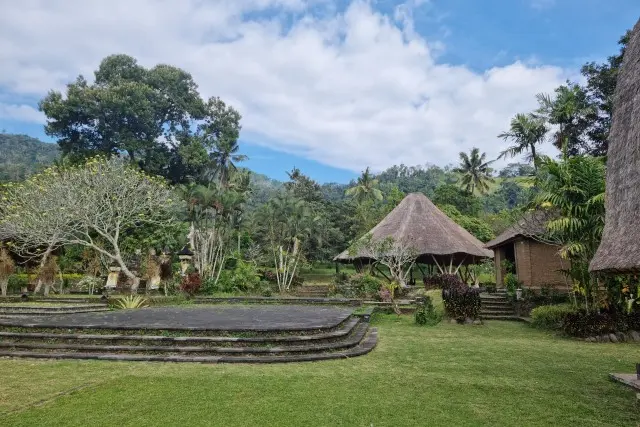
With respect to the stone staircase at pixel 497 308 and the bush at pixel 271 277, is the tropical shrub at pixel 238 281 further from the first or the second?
the stone staircase at pixel 497 308

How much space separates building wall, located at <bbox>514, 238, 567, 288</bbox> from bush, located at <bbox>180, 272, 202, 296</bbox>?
13886mm

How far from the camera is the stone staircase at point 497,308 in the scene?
600 inches

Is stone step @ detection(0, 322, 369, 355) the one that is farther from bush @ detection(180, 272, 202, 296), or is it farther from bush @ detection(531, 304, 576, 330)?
bush @ detection(180, 272, 202, 296)

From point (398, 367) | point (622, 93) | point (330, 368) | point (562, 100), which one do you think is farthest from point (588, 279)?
point (562, 100)

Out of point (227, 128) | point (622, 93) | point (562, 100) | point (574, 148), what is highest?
point (227, 128)

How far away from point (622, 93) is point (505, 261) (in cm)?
1398

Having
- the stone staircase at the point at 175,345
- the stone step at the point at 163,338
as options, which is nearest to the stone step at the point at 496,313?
the stone staircase at the point at 175,345

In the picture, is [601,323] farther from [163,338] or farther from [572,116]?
[572,116]

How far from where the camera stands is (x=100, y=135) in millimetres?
36938

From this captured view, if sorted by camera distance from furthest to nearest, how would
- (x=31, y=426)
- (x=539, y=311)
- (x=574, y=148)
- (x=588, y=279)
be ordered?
(x=574, y=148)
(x=539, y=311)
(x=588, y=279)
(x=31, y=426)

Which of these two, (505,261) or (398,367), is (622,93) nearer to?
(398,367)

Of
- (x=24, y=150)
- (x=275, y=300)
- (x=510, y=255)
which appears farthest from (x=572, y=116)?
(x=24, y=150)

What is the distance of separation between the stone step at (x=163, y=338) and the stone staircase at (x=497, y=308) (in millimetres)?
8894

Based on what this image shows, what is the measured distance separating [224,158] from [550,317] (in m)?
32.9
